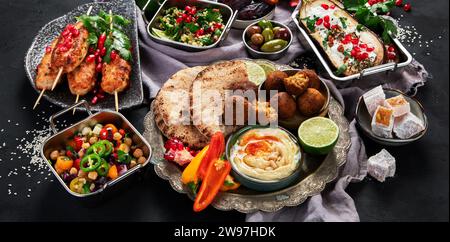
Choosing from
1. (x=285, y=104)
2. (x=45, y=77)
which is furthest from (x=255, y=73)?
(x=45, y=77)

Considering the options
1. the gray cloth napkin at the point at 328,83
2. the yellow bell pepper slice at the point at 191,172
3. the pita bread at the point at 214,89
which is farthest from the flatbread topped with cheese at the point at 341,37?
the yellow bell pepper slice at the point at 191,172

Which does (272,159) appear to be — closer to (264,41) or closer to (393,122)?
(393,122)

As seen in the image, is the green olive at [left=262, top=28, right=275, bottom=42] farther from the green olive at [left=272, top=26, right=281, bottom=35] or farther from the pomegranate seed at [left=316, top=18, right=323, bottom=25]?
the pomegranate seed at [left=316, top=18, right=323, bottom=25]

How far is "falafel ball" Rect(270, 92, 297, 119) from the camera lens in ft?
15.2

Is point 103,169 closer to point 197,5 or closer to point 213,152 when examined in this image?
point 213,152

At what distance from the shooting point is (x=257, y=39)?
5.55 meters

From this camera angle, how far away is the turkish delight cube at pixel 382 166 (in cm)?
453

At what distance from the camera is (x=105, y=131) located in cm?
455

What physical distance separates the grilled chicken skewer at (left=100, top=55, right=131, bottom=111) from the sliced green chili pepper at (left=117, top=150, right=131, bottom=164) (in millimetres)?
754

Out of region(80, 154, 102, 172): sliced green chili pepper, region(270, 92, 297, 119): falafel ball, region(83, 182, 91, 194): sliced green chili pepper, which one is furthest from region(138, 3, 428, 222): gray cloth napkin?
region(83, 182, 91, 194): sliced green chili pepper

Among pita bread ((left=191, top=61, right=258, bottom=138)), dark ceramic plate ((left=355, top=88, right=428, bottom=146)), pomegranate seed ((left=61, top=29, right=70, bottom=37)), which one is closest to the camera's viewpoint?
pita bread ((left=191, top=61, right=258, bottom=138))

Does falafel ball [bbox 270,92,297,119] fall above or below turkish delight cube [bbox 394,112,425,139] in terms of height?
above

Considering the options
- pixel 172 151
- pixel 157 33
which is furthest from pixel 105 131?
pixel 157 33

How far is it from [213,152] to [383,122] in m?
1.60
